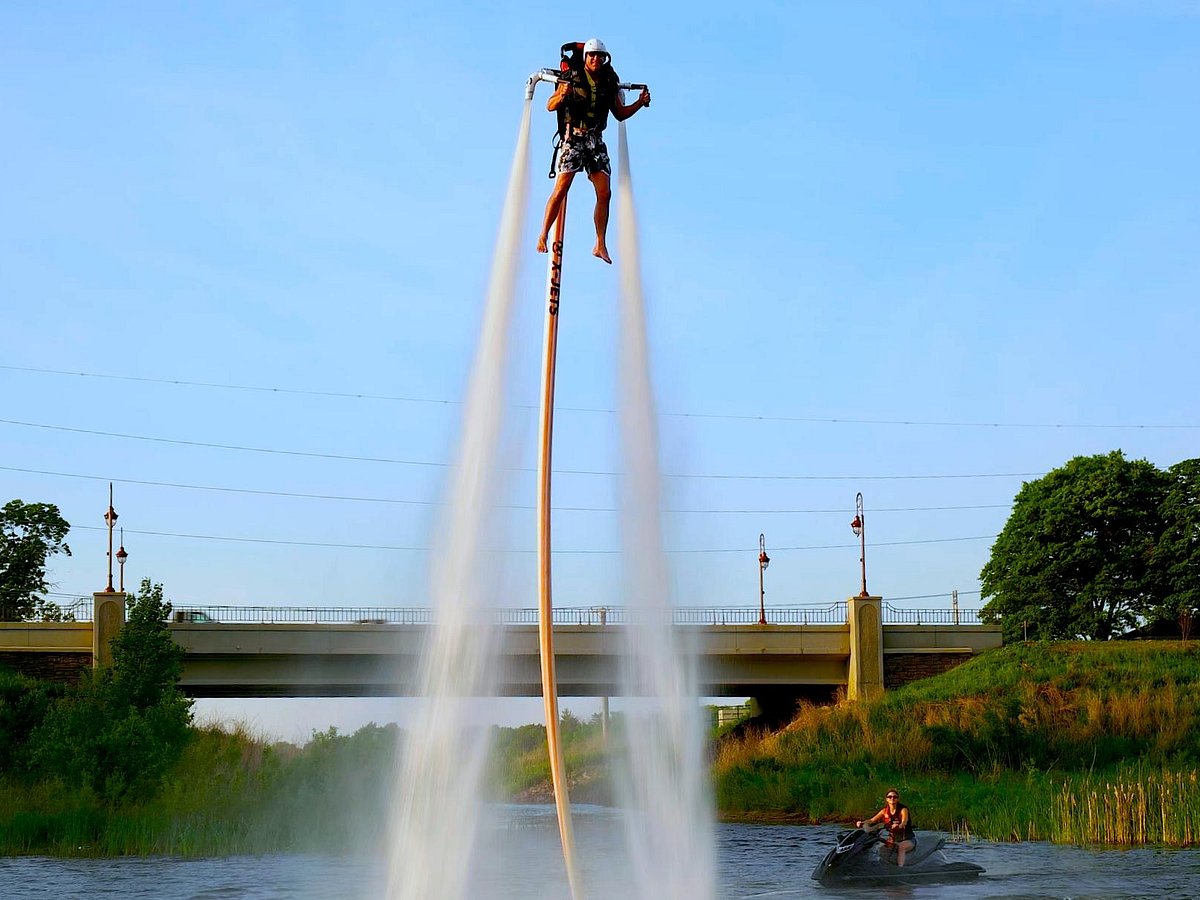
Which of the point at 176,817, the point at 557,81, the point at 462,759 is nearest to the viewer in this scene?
the point at 557,81

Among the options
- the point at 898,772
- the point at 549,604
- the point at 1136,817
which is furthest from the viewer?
the point at 898,772

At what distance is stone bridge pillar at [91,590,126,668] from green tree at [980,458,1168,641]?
147 ft

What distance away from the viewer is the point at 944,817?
1564 inches

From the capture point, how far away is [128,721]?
37.6 meters

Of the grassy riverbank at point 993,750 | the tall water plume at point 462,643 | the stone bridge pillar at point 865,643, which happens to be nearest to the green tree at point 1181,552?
the grassy riverbank at point 993,750

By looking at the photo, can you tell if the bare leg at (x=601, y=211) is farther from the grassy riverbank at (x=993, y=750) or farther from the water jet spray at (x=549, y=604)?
the grassy riverbank at (x=993, y=750)

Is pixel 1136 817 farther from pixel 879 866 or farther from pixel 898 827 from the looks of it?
pixel 879 866

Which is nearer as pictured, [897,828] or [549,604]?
[549,604]

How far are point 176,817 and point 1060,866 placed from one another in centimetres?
2092

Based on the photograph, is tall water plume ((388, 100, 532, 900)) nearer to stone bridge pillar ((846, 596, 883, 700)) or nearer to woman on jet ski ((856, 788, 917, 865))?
woman on jet ski ((856, 788, 917, 865))

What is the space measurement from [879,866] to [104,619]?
1431 inches

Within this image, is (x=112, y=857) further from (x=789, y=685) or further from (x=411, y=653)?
(x=789, y=685)

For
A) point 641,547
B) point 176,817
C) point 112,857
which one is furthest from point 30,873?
point 641,547

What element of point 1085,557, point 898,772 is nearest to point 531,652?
point 898,772
